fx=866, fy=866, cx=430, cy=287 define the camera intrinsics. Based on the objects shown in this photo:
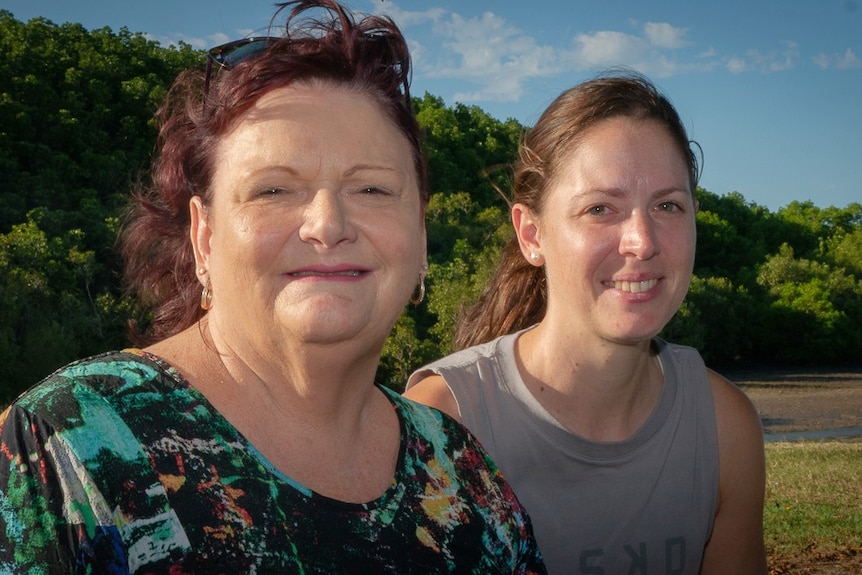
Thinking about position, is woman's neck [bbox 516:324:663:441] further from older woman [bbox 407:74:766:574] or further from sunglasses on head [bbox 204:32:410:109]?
sunglasses on head [bbox 204:32:410:109]

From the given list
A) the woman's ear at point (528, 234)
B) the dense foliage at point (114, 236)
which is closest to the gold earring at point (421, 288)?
the woman's ear at point (528, 234)

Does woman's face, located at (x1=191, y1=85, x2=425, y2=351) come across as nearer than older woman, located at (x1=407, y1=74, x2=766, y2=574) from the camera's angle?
Yes

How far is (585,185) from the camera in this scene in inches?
110

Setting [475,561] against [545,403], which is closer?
[475,561]

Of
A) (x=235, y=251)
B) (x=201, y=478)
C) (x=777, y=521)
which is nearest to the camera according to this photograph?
(x=201, y=478)

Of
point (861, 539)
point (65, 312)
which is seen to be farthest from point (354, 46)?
point (65, 312)

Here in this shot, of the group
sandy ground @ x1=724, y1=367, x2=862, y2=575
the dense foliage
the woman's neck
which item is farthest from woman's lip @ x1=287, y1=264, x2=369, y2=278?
the dense foliage

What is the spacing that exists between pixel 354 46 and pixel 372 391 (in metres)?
0.79

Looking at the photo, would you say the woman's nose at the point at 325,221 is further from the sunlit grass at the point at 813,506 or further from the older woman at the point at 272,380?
the sunlit grass at the point at 813,506

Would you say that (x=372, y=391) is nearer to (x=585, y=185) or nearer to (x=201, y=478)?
(x=201, y=478)

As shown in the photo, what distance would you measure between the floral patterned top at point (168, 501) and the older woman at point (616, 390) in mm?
914

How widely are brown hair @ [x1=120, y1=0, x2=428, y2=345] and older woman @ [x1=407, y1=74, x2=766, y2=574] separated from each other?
0.90m

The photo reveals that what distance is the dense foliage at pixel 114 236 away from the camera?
33.4 meters

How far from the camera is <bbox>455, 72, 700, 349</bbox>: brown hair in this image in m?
2.90
